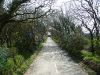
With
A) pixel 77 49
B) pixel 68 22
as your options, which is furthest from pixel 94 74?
pixel 68 22

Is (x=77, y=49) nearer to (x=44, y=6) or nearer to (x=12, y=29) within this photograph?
(x=12, y=29)

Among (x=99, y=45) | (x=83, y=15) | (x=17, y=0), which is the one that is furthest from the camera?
(x=83, y=15)

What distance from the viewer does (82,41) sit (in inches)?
1511

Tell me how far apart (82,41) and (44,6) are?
47.1 ft

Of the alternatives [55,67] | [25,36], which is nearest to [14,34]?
→ [25,36]

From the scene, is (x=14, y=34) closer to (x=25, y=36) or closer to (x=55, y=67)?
(x=25, y=36)

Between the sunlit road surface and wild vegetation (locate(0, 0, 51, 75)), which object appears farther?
the sunlit road surface

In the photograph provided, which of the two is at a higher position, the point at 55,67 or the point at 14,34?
the point at 14,34

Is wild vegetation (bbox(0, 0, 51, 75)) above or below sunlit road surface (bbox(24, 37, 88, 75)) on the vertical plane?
above

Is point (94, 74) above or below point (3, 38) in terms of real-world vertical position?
below

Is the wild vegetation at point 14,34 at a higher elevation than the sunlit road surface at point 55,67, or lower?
higher

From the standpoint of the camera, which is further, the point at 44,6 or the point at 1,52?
the point at 44,6

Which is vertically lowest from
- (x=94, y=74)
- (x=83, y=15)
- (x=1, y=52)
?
(x=94, y=74)

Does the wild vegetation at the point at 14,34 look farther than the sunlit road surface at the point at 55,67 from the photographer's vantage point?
No
